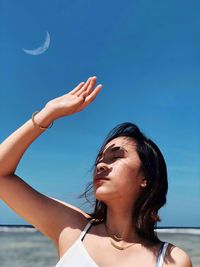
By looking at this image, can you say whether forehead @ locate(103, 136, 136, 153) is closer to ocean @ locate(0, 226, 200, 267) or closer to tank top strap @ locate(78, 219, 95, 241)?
tank top strap @ locate(78, 219, 95, 241)

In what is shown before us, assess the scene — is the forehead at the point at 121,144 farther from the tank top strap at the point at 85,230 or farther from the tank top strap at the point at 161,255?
the tank top strap at the point at 161,255

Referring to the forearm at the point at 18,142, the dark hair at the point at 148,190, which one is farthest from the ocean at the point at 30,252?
the forearm at the point at 18,142

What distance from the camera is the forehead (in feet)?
6.91

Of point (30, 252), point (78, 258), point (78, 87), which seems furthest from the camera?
point (30, 252)

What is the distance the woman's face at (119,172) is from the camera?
1974 mm

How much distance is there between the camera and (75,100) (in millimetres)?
2021

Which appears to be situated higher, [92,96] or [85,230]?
[92,96]

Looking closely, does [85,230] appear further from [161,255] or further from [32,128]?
[32,128]

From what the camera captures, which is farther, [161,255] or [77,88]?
[77,88]

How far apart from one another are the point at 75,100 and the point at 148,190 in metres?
0.53

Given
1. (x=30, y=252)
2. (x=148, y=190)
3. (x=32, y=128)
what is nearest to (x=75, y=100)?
(x=32, y=128)

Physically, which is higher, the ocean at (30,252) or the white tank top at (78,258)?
the white tank top at (78,258)

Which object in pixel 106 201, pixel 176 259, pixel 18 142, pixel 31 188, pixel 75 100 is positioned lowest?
pixel 176 259

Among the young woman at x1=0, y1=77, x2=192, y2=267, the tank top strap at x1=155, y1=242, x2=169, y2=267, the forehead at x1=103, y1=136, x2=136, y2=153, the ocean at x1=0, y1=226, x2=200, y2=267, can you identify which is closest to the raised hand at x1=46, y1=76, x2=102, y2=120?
the young woman at x1=0, y1=77, x2=192, y2=267
